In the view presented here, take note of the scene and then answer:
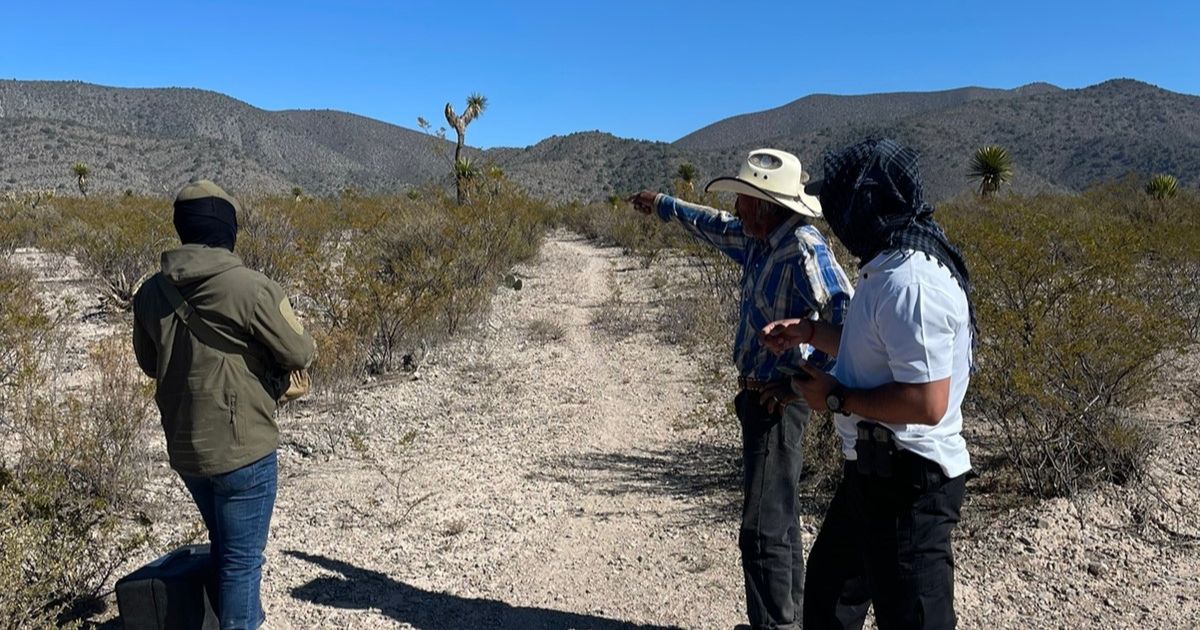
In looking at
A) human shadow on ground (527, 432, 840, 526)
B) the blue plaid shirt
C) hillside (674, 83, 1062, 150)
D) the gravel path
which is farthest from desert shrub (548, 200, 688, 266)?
hillside (674, 83, 1062, 150)

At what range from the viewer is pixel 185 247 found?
2.55m

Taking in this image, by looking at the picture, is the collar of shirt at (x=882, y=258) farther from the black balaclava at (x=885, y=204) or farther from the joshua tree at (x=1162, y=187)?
the joshua tree at (x=1162, y=187)

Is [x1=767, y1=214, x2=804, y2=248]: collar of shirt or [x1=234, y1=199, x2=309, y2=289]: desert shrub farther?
[x1=234, y1=199, x2=309, y2=289]: desert shrub

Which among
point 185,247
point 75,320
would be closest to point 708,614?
point 185,247

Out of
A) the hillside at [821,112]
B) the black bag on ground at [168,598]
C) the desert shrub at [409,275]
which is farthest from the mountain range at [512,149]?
the black bag on ground at [168,598]

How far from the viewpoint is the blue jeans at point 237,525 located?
2691 mm

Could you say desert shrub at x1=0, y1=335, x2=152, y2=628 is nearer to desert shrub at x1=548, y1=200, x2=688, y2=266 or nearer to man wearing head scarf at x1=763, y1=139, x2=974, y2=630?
man wearing head scarf at x1=763, y1=139, x2=974, y2=630

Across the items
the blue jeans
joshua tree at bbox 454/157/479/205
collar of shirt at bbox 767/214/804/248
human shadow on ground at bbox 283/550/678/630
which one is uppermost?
joshua tree at bbox 454/157/479/205

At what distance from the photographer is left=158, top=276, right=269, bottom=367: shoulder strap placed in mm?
2561

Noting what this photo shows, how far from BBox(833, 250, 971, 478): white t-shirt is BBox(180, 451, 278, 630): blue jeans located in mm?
1829

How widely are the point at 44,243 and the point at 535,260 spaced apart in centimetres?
943

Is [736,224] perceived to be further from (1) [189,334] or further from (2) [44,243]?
(2) [44,243]

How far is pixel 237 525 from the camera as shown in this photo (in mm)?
2736

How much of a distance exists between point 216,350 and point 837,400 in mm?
1803
